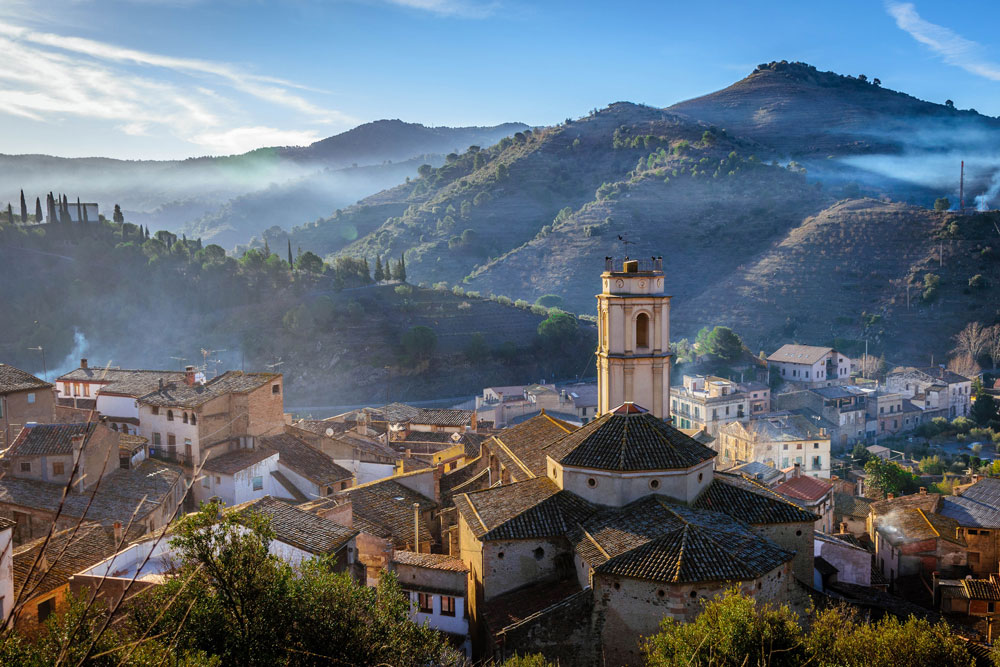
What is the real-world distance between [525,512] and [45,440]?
13544mm

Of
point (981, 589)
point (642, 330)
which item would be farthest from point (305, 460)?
point (981, 589)

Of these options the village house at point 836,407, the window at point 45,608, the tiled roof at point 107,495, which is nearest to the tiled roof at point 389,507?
the tiled roof at point 107,495

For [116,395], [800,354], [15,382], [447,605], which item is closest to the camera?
[447,605]

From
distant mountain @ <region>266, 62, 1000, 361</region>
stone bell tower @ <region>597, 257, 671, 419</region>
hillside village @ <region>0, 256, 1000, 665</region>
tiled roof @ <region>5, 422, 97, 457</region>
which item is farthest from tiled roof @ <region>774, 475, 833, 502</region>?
distant mountain @ <region>266, 62, 1000, 361</region>

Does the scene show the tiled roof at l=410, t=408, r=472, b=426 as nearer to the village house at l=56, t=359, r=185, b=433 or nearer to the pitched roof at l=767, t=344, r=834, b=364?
the village house at l=56, t=359, r=185, b=433

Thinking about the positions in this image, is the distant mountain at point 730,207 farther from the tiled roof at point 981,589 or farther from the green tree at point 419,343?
the tiled roof at point 981,589

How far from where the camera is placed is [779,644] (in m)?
10.2

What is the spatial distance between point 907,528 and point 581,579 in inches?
620

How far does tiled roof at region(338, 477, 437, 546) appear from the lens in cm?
2002

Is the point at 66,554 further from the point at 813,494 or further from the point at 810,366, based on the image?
the point at 810,366

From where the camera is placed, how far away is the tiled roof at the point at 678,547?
12406mm

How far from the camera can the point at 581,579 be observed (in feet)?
46.7

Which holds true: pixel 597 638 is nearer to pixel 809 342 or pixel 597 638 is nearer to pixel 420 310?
pixel 420 310

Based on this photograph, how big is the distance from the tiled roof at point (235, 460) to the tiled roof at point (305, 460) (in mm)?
561
